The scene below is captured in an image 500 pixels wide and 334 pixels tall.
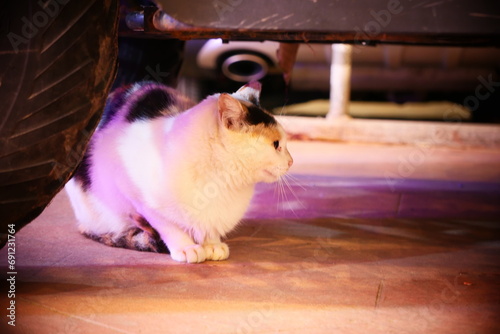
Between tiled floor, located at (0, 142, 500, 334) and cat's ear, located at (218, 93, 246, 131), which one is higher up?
cat's ear, located at (218, 93, 246, 131)

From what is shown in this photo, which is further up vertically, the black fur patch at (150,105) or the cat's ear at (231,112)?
the black fur patch at (150,105)

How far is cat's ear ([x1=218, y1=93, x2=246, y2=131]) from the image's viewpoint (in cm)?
227

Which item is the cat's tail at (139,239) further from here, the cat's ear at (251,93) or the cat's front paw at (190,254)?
the cat's ear at (251,93)

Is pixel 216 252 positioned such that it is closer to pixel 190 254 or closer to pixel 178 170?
pixel 190 254

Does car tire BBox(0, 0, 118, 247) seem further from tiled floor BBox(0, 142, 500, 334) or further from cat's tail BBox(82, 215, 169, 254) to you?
cat's tail BBox(82, 215, 169, 254)

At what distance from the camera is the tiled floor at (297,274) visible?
1821 millimetres

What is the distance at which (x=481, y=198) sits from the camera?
373 cm

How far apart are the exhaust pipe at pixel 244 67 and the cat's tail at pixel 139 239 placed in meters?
4.06

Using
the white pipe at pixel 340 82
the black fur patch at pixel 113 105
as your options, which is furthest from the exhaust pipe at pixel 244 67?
the black fur patch at pixel 113 105

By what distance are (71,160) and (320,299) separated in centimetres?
95

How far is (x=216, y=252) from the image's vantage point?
2.46 meters

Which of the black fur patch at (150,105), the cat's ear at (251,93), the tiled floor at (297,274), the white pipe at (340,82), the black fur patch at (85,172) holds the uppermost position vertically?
the white pipe at (340,82)

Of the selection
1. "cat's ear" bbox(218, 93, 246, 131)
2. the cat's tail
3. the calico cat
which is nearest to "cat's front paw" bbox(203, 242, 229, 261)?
the calico cat

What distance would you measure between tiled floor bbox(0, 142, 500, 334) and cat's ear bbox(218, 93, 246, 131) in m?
0.58
